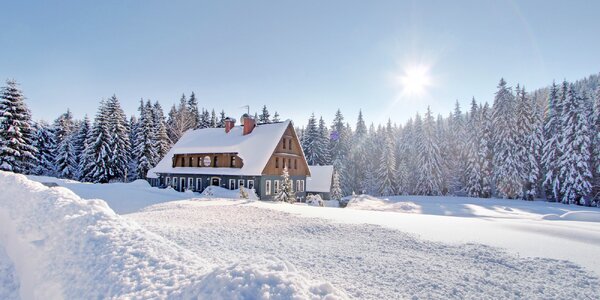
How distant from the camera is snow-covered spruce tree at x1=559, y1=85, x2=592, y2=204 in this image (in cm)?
3288

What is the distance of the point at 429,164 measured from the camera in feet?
161

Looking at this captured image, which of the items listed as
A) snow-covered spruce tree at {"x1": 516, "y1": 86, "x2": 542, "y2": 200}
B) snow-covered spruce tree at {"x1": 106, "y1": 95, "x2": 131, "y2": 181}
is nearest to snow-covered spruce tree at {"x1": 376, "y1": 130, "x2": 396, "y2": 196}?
snow-covered spruce tree at {"x1": 516, "y1": 86, "x2": 542, "y2": 200}

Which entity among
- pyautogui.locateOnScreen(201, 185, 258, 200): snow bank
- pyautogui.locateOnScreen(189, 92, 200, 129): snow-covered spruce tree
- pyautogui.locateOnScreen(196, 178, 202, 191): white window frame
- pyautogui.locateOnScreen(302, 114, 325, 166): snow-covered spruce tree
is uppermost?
pyautogui.locateOnScreen(189, 92, 200, 129): snow-covered spruce tree

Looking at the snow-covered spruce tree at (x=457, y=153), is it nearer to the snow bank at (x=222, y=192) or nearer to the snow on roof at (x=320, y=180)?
the snow on roof at (x=320, y=180)

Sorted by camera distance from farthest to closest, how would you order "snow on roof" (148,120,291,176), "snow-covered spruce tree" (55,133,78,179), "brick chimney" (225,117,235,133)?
"snow-covered spruce tree" (55,133,78,179)
"brick chimney" (225,117,235,133)
"snow on roof" (148,120,291,176)

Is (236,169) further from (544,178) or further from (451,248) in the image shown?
(544,178)

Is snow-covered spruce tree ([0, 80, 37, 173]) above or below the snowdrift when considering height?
above

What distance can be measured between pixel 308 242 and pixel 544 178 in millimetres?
43994

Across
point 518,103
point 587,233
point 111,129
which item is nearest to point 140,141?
point 111,129

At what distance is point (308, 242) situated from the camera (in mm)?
8273

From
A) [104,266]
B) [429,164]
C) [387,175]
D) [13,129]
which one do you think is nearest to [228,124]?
[13,129]

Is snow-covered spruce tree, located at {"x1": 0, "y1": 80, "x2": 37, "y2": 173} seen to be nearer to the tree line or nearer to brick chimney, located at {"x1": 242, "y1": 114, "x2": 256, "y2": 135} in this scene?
brick chimney, located at {"x1": 242, "y1": 114, "x2": 256, "y2": 135}

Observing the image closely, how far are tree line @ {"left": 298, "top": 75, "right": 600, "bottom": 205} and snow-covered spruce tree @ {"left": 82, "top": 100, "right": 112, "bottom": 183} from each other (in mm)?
32538

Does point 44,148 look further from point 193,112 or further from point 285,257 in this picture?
point 285,257
